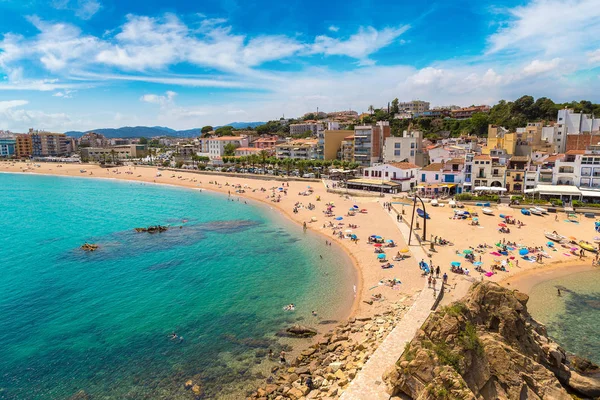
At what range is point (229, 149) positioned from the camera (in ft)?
365

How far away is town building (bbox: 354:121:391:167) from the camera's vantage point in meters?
76.0

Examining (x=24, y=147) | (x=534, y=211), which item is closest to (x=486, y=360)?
(x=534, y=211)

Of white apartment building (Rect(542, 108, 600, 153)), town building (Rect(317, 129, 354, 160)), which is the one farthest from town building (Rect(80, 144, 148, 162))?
white apartment building (Rect(542, 108, 600, 153))

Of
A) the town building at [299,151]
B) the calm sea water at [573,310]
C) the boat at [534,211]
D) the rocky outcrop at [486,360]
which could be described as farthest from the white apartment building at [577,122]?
the rocky outcrop at [486,360]

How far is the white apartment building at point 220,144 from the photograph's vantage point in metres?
115

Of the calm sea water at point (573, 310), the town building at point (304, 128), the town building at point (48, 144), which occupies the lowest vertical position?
the calm sea water at point (573, 310)

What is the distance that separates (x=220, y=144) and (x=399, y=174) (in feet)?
233

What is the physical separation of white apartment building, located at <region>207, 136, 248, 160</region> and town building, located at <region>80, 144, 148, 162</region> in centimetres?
4185

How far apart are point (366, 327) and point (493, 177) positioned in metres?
41.6

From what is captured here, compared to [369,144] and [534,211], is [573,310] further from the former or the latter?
[369,144]

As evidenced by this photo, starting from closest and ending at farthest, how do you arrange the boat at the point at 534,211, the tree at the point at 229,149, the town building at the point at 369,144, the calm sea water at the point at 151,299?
the calm sea water at the point at 151,299 < the boat at the point at 534,211 < the town building at the point at 369,144 < the tree at the point at 229,149

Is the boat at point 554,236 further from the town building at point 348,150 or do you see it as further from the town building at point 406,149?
the town building at point 348,150

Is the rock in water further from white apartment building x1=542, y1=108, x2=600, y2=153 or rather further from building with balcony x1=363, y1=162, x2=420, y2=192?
white apartment building x1=542, y1=108, x2=600, y2=153

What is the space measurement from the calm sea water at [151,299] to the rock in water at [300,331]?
1.06m
